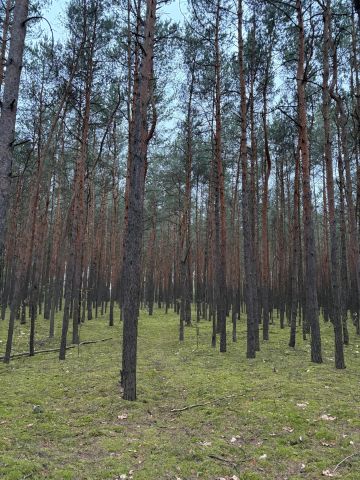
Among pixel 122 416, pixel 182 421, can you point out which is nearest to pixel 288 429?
pixel 182 421

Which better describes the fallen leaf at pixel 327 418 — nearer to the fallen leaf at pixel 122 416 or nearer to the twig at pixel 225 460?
the twig at pixel 225 460

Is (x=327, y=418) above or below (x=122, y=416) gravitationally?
above

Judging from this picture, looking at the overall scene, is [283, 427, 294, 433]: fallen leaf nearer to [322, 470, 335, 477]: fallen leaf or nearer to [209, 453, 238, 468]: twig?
[322, 470, 335, 477]: fallen leaf

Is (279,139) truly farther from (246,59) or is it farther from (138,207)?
(138,207)

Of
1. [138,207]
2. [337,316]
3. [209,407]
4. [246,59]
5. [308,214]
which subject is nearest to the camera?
[209,407]

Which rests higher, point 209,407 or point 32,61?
point 32,61

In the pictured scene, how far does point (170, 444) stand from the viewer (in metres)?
4.73

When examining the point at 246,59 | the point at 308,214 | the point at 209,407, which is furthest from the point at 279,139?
the point at 209,407

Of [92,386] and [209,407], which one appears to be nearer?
[209,407]

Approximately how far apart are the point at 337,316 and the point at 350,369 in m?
1.48

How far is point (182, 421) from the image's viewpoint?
18.6ft

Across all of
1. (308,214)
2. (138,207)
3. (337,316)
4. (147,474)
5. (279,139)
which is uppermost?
(279,139)

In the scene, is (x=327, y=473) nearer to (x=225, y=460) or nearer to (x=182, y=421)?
(x=225, y=460)

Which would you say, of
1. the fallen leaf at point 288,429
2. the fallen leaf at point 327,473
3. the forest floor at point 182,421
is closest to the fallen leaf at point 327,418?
the forest floor at point 182,421
